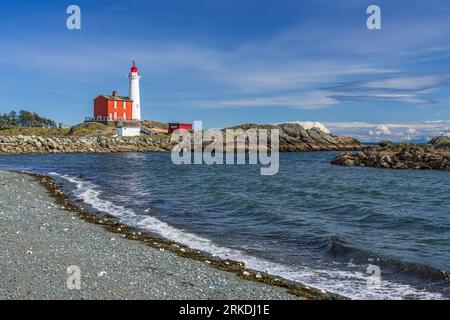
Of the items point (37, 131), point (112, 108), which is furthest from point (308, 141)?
point (37, 131)

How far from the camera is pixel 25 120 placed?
464 feet

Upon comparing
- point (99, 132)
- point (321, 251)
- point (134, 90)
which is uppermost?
point (134, 90)

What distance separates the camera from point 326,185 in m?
36.5

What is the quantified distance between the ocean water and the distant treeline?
372 feet

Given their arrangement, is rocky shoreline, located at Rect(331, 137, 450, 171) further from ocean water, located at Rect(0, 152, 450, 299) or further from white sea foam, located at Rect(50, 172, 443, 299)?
white sea foam, located at Rect(50, 172, 443, 299)

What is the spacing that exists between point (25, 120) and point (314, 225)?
139447mm

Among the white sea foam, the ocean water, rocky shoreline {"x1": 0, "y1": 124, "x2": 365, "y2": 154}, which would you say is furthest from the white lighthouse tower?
the white sea foam

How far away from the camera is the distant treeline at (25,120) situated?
141 metres

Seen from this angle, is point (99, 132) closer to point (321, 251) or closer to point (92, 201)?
point (92, 201)

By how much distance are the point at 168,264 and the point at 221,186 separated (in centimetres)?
2348

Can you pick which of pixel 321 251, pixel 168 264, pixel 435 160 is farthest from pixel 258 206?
pixel 435 160

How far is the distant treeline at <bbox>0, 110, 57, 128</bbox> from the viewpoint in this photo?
141000mm

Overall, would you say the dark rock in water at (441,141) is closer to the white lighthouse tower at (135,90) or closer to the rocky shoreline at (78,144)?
the rocky shoreline at (78,144)

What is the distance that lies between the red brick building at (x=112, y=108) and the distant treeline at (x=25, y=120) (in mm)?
35661
